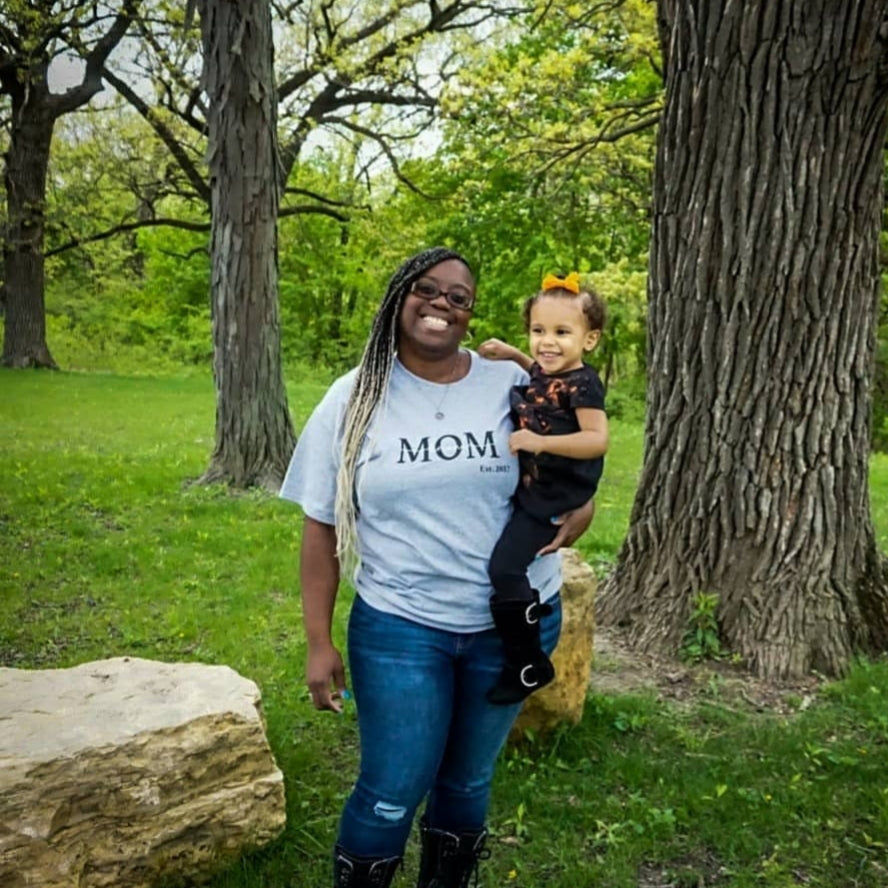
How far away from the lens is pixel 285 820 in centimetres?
312

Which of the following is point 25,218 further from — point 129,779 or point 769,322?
point 129,779

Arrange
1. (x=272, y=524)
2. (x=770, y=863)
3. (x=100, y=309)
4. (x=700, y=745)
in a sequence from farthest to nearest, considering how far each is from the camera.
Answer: (x=100, y=309) → (x=272, y=524) → (x=700, y=745) → (x=770, y=863)

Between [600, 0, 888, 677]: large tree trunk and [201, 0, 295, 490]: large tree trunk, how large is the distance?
4895 millimetres

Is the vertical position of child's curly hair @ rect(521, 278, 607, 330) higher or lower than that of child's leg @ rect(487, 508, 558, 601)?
higher

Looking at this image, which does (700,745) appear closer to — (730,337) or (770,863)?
(770,863)

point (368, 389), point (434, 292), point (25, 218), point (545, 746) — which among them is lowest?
point (545, 746)

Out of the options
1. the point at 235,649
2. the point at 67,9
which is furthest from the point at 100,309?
the point at 235,649

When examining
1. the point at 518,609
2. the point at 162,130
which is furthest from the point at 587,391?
the point at 162,130

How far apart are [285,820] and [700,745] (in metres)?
1.75

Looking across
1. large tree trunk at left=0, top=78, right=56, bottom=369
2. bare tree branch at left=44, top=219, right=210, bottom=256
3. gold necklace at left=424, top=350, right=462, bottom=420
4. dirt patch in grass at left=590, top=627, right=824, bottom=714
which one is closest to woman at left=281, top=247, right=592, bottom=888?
gold necklace at left=424, top=350, right=462, bottom=420

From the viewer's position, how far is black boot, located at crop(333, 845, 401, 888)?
2.23 meters

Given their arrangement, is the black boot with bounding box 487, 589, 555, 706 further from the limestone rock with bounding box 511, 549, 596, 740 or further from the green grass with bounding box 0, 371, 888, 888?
the limestone rock with bounding box 511, 549, 596, 740

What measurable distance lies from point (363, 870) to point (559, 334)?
1.44 meters

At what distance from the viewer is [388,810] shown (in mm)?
2184
